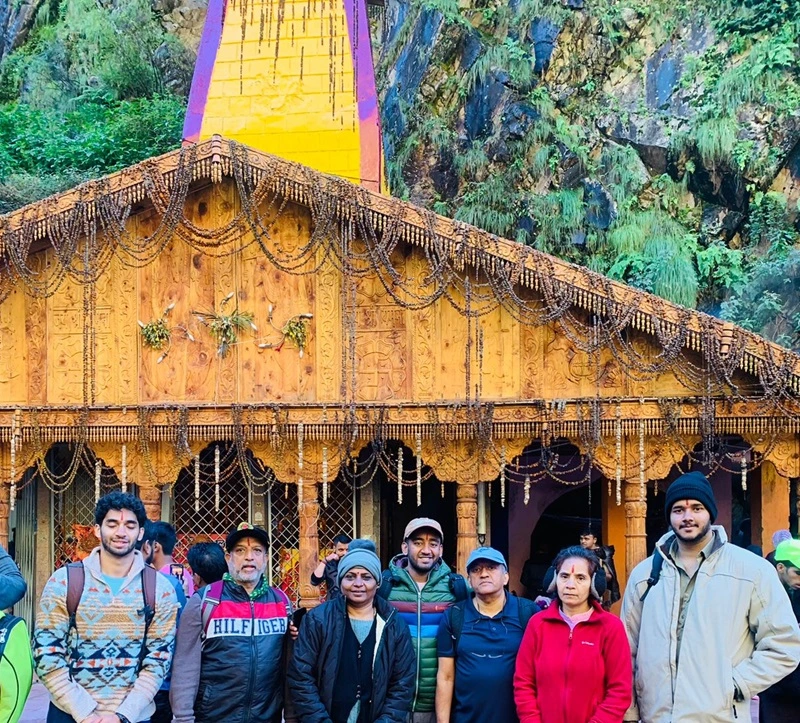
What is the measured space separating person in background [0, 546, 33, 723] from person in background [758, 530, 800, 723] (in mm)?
3782

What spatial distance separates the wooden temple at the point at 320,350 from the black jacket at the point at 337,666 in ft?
18.2

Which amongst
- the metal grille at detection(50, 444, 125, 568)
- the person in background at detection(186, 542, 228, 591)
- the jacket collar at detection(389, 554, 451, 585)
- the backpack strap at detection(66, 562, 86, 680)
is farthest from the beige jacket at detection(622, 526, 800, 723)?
the metal grille at detection(50, 444, 125, 568)

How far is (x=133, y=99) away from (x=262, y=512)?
17515mm

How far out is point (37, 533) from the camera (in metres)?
13.6

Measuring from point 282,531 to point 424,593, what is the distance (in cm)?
775

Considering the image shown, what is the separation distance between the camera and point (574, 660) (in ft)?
16.8

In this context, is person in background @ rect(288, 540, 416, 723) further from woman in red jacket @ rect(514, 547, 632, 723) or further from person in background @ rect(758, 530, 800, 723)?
person in background @ rect(758, 530, 800, 723)

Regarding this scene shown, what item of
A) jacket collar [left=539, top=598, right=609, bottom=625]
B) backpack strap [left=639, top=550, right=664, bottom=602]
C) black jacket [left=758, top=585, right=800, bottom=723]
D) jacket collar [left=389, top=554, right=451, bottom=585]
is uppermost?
backpack strap [left=639, top=550, right=664, bottom=602]

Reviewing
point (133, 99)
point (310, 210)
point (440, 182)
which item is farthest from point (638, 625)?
point (133, 99)

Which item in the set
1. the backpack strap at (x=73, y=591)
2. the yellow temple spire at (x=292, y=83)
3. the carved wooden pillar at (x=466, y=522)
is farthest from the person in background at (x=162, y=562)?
the yellow temple spire at (x=292, y=83)

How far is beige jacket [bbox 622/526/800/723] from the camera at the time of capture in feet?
16.3

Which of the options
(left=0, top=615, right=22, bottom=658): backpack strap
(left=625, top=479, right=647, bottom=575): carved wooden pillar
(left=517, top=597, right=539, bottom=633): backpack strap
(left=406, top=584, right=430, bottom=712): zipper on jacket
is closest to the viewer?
(left=0, top=615, right=22, bottom=658): backpack strap

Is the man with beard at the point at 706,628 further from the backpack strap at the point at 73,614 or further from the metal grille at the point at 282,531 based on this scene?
the metal grille at the point at 282,531

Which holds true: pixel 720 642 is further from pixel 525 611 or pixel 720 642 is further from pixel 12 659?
pixel 12 659
